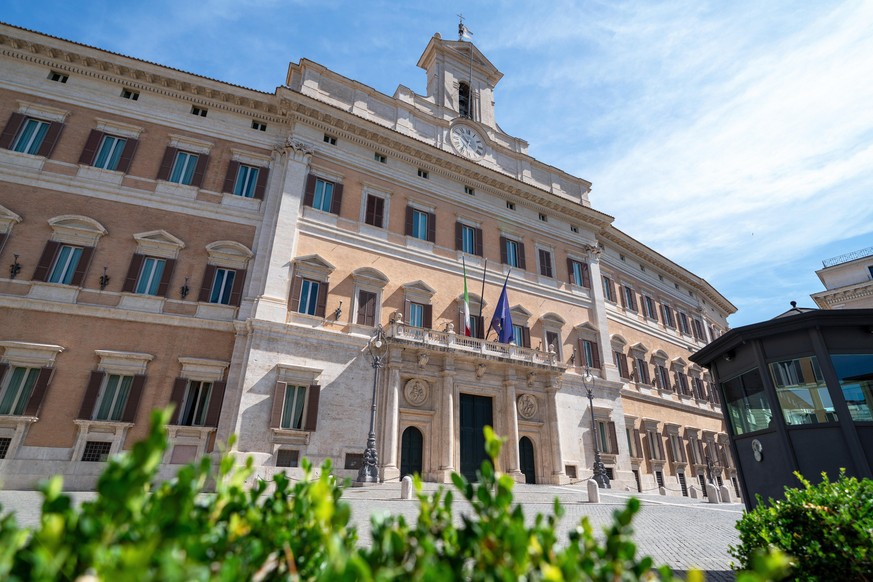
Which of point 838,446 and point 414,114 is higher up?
point 414,114

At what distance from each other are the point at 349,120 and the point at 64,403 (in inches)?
572

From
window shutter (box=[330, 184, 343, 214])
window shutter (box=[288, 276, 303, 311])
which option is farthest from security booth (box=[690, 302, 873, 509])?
window shutter (box=[330, 184, 343, 214])

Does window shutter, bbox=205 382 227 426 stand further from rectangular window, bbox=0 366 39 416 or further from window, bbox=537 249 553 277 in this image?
window, bbox=537 249 553 277

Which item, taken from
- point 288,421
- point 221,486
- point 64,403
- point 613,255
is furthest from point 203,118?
point 613,255

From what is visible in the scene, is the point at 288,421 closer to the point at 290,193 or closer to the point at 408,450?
the point at 408,450

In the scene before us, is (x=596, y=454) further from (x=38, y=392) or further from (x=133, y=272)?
(x=38, y=392)

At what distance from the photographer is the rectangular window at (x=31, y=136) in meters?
15.1

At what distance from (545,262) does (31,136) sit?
22.3 metres

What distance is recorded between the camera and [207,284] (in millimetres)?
15453

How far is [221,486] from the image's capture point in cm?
194

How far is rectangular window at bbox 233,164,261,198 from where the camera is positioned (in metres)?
17.4

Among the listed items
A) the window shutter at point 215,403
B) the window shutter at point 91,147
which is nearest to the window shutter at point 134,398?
the window shutter at point 215,403

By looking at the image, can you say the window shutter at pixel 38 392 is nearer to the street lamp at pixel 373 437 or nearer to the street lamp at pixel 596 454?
the street lamp at pixel 373 437

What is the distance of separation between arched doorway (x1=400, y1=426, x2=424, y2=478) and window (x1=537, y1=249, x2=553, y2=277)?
1122 centimetres
